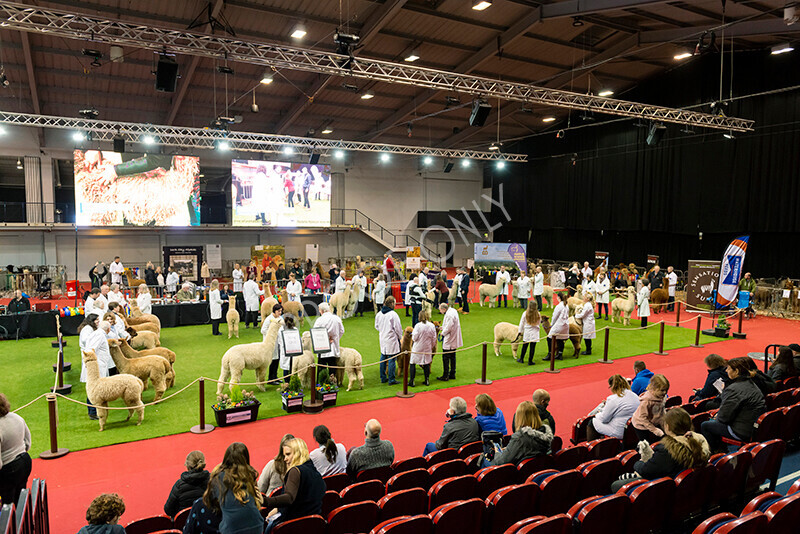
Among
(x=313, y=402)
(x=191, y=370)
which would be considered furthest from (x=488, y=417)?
(x=191, y=370)

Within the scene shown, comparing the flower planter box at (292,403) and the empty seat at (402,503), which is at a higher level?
the empty seat at (402,503)

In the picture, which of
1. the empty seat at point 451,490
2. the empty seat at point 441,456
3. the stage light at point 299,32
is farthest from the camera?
the stage light at point 299,32

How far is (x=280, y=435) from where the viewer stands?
7.10 m

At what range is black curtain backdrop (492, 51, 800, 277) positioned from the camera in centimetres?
1947

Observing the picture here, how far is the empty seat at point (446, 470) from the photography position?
447 cm

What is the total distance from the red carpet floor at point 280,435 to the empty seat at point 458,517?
298cm

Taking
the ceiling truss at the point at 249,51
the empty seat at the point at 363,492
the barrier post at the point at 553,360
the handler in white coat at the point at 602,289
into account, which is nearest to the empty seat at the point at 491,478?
the empty seat at the point at 363,492

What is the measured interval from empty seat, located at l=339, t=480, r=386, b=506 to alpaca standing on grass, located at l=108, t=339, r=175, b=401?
5.39 metres

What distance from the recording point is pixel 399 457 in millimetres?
6449

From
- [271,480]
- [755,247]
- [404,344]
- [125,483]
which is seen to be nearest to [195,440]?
[125,483]

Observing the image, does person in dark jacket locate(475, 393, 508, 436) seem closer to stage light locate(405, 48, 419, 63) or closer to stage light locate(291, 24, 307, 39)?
stage light locate(291, 24, 307, 39)

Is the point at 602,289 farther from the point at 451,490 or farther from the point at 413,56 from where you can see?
the point at 451,490

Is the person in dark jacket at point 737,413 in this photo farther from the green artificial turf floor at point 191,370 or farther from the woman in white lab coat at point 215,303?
the woman in white lab coat at point 215,303

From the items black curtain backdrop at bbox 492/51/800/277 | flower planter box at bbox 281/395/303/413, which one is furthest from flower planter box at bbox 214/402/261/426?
black curtain backdrop at bbox 492/51/800/277
